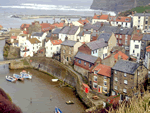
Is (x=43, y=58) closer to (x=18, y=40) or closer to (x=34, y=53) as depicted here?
(x=34, y=53)

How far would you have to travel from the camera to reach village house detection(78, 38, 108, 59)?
39444 millimetres

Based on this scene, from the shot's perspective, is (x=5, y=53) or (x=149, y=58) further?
(x=5, y=53)

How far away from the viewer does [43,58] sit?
46094mm

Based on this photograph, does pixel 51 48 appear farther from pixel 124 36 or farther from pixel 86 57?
Result: pixel 124 36

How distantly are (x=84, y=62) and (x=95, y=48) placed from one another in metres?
4.01

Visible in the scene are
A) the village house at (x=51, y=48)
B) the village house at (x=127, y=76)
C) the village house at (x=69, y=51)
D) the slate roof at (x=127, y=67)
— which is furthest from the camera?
the village house at (x=51, y=48)

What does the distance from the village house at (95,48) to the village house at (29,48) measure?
15.5 meters

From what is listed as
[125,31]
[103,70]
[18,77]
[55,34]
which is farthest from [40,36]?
[103,70]

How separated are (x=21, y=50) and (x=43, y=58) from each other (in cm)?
852

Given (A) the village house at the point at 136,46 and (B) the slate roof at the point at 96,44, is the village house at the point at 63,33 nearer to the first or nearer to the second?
(B) the slate roof at the point at 96,44

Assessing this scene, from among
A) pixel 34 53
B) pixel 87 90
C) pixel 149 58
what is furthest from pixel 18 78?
pixel 149 58

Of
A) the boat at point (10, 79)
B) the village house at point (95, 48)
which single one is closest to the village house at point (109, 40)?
the village house at point (95, 48)

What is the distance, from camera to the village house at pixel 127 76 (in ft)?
92.2

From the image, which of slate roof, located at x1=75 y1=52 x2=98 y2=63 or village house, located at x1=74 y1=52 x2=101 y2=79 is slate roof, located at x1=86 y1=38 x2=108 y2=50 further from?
village house, located at x1=74 y1=52 x2=101 y2=79
